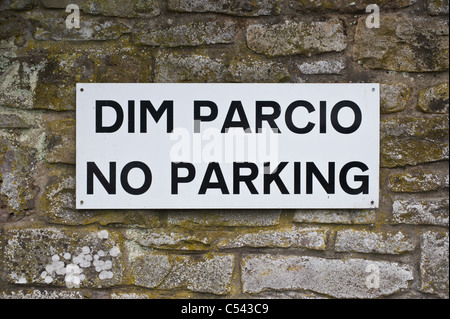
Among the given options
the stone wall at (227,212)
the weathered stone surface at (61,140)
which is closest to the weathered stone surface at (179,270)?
the stone wall at (227,212)

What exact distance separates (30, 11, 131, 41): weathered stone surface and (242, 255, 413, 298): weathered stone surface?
3.88 ft

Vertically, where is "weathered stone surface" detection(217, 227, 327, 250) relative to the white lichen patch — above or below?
above

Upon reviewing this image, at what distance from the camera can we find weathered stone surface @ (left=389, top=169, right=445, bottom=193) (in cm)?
182

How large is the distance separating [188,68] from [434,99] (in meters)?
1.12

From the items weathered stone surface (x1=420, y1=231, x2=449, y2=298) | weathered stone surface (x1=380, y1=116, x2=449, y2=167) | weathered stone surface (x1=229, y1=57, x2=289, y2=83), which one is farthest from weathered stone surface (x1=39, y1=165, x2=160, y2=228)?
weathered stone surface (x1=420, y1=231, x2=449, y2=298)

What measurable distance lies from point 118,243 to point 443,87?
1632mm

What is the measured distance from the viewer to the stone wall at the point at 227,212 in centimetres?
181

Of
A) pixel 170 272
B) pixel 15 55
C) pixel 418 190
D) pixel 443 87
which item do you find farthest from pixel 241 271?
pixel 15 55

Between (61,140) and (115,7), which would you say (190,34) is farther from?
(61,140)

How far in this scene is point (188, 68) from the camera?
1.82m

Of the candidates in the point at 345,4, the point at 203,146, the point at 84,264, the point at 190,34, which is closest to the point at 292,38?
the point at 345,4

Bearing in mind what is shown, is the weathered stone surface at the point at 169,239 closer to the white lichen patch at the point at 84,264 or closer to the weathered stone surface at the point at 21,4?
the white lichen patch at the point at 84,264
